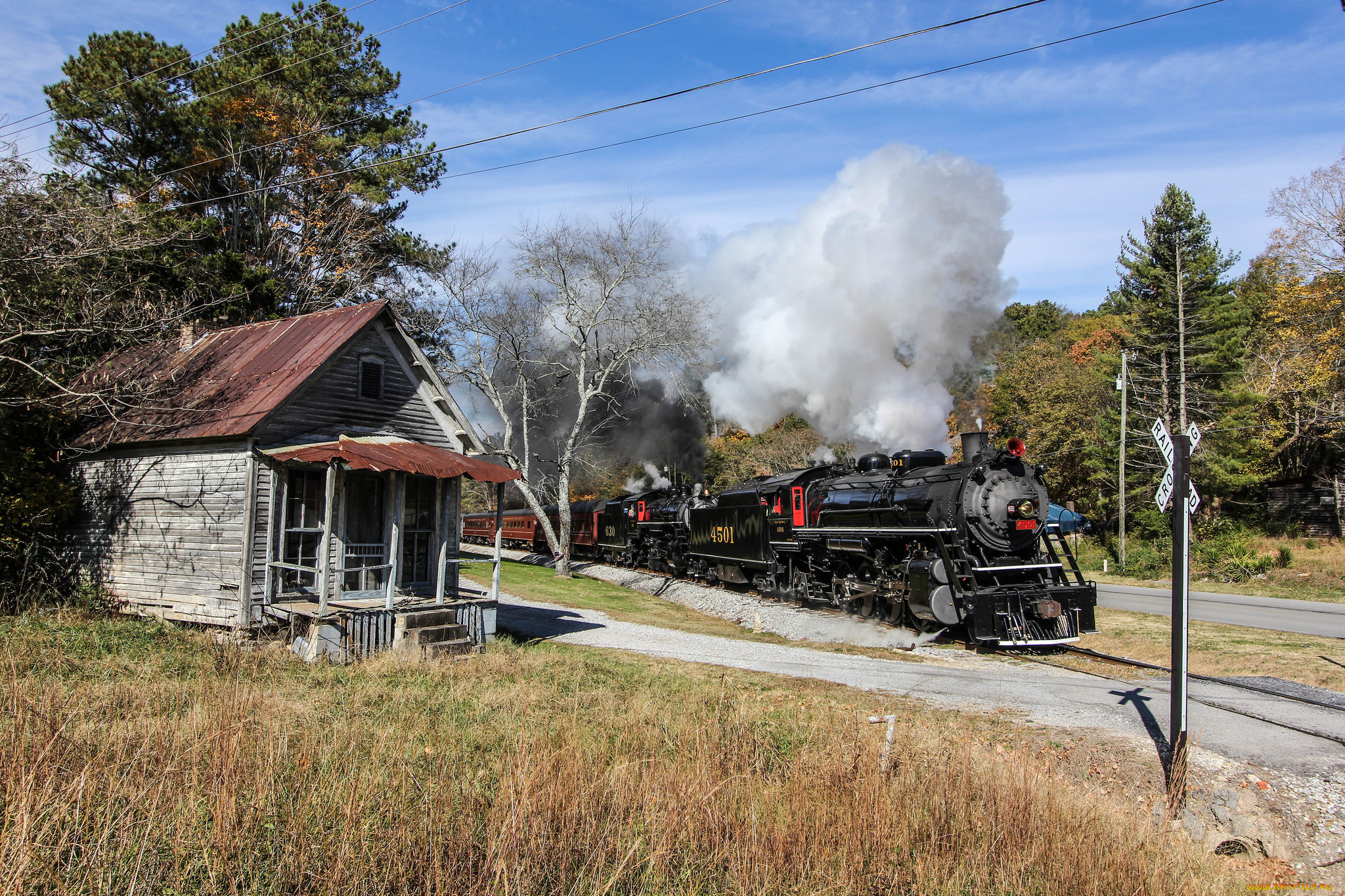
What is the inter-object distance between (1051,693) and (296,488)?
1051 centimetres

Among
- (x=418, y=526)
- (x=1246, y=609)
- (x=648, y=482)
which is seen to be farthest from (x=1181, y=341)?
(x=418, y=526)

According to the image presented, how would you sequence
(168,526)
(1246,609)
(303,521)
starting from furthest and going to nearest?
1. (1246,609)
2. (168,526)
3. (303,521)

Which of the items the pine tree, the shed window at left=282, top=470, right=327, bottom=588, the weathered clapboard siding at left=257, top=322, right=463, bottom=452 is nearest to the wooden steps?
the shed window at left=282, top=470, right=327, bottom=588

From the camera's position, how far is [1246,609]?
60.9 feet

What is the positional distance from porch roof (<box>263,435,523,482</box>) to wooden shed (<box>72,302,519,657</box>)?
0.04 meters

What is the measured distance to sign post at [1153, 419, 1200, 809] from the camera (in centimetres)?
671

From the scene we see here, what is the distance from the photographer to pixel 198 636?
36.8ft

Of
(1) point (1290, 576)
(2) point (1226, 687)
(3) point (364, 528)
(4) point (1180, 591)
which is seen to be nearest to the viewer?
(4) point (1180, 591)

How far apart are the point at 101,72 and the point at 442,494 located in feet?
57.4

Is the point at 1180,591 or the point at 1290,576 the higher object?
the point at 1180,591

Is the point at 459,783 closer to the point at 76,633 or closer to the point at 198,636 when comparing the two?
the point at 198,636

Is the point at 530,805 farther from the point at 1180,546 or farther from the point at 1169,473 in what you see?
the point at 1169,473

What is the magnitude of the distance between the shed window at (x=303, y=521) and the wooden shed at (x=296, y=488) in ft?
0.09

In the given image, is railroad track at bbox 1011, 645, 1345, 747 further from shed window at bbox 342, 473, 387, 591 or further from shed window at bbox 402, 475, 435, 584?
shed window at bbox 342, 473, 387, 591
